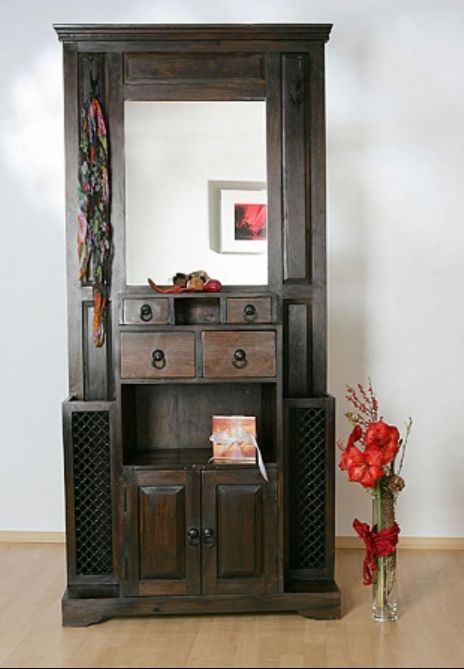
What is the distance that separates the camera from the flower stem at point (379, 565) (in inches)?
162

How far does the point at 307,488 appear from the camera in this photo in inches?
169

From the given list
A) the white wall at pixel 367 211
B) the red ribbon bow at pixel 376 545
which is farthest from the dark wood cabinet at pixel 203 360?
the white wall at pixel 367 211

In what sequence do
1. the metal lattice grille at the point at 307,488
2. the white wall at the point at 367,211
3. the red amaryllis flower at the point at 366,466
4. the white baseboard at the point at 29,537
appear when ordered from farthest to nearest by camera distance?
the white baseboard at the point at 29,537 < the white wall at the point at 367,211 < the metal lattice grille at the point at 307,488 < the red amaryllis flower at the point at 366,466

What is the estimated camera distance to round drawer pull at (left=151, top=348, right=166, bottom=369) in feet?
13.3

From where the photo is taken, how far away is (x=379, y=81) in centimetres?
516

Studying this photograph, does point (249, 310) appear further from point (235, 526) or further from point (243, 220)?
point (235, 526)

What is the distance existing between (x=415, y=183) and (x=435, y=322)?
65 cm

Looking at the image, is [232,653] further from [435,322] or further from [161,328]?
[435,322]

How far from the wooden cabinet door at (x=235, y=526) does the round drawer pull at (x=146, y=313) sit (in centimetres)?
61

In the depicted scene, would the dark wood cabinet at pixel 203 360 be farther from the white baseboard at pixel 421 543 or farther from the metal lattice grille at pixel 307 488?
the white baseboard at pixel 421 543

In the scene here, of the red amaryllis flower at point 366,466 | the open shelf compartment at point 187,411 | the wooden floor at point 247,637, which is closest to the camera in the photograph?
the wooden floor at point 247,637

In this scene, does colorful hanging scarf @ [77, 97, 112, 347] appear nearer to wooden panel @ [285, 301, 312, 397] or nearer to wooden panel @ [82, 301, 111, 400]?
wooden panel @ [82, 301, 111, 400]

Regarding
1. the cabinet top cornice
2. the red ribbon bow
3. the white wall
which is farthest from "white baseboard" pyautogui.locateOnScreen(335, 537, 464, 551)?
the cabinet top cornice

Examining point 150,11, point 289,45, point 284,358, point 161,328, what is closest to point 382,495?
point 284,358
